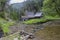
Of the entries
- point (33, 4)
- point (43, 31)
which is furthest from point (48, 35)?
point (33, 4)

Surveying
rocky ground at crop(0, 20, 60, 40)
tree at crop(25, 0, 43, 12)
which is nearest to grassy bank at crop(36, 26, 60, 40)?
rocky ground at crop(0, 20, 60, 40)

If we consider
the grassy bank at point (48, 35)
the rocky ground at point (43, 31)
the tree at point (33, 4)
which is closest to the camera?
the grassy bank at point (48, 35)

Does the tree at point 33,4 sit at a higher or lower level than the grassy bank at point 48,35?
higher

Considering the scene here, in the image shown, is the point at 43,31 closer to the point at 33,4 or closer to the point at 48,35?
the point at 48,35

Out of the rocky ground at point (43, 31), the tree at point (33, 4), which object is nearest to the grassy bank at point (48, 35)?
the rocky ground at point (43, 31)

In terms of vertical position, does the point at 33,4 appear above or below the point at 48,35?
above

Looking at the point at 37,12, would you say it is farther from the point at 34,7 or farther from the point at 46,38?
the point at 46,38

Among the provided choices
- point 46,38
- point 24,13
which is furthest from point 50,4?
point 24,13

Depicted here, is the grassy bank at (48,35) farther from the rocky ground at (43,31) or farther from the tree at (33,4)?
the tree at (33,4)

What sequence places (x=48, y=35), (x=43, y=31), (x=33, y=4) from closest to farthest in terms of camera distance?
(x=48, y=35)
(x=43, y=31)
(x=33, y=4)

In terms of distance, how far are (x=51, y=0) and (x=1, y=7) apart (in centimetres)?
570

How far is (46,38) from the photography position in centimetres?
847

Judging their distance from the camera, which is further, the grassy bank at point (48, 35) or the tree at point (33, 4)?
the tree at point (33, 4)

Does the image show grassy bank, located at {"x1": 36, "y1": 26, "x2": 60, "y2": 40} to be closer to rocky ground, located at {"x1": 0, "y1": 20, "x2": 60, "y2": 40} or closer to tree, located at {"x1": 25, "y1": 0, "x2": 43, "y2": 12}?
rocky ground, located at {"x1": 0, "y1": 20, "x2": 60, "y2": 40}
